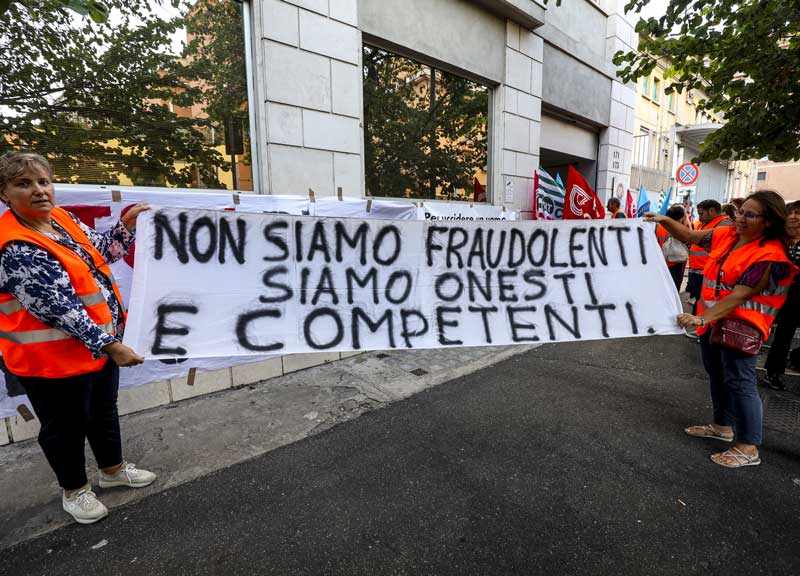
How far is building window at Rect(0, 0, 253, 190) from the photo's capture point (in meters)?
3.38

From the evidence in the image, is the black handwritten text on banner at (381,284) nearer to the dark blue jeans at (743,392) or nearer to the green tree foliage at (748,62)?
the dark blue jeans at (743,392)

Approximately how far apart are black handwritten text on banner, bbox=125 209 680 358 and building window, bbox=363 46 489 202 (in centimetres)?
319

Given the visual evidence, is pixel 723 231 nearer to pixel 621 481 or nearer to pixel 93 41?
pixel 621 481

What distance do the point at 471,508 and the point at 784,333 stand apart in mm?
4257

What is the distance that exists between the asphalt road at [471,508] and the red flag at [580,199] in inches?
166

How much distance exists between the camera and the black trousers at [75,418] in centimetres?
211

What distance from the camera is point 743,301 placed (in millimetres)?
2623

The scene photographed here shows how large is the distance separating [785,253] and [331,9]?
192 inches

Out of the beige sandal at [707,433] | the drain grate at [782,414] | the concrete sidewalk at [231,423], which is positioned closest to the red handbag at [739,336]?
the beige sandal at [707,433]

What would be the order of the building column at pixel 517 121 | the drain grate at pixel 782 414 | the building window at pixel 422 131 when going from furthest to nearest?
the building column at pixel 517 121
the building window at pixel 422 131
the drain grate at pixel 782 414

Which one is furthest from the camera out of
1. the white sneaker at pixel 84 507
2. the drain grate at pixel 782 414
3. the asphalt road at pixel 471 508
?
the drain grate at pixel 782 414

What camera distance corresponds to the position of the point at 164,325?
7.52ft

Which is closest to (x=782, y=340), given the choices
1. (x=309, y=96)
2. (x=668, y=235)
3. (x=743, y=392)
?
(x=743, y=392)

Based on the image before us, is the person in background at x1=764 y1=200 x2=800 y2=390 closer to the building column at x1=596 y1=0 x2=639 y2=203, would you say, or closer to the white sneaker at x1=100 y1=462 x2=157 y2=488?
the white sneaker at x1=100 y1=462 x2=157 y2=488
